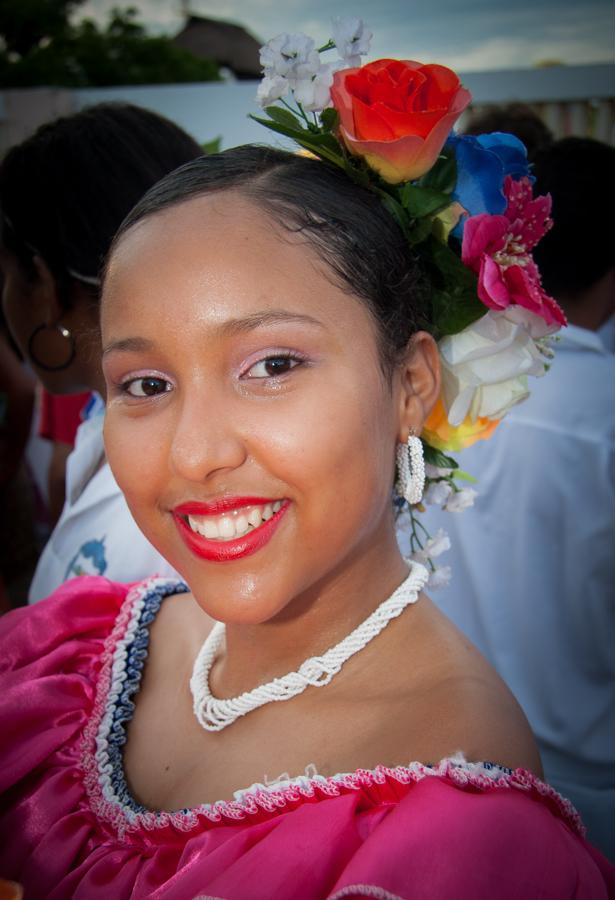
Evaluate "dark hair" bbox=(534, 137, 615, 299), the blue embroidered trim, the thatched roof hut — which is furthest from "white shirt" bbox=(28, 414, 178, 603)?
the thatched roof hut

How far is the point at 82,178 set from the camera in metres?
2.36

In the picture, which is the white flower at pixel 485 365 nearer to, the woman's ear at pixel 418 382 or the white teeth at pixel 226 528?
the woman's ear at pixel 418 382

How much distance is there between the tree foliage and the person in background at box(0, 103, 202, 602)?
981 centimetres

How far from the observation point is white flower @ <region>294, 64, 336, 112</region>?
1.47 m

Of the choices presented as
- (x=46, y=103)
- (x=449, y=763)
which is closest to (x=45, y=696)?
(x=449, y=763)

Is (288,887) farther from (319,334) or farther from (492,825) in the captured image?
(319,334)

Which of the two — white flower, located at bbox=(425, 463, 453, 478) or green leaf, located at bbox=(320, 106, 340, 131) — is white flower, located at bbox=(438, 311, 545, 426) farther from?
green leaf, located at bbox=(320, 106, 340, 131)

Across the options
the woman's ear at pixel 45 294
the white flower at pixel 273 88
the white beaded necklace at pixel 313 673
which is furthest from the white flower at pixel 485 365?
the woman's ear at pixel 45 294

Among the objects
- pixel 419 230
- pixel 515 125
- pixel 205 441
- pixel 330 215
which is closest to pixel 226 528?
pixel 205 441

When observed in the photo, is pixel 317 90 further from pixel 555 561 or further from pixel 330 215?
pixel 555 561

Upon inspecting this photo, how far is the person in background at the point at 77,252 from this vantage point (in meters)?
2.35

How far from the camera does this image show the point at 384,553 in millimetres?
1559

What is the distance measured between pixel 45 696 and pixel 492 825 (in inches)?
38.0

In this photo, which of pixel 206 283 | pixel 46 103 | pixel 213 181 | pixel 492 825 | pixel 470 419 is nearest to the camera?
pixel 492 825
